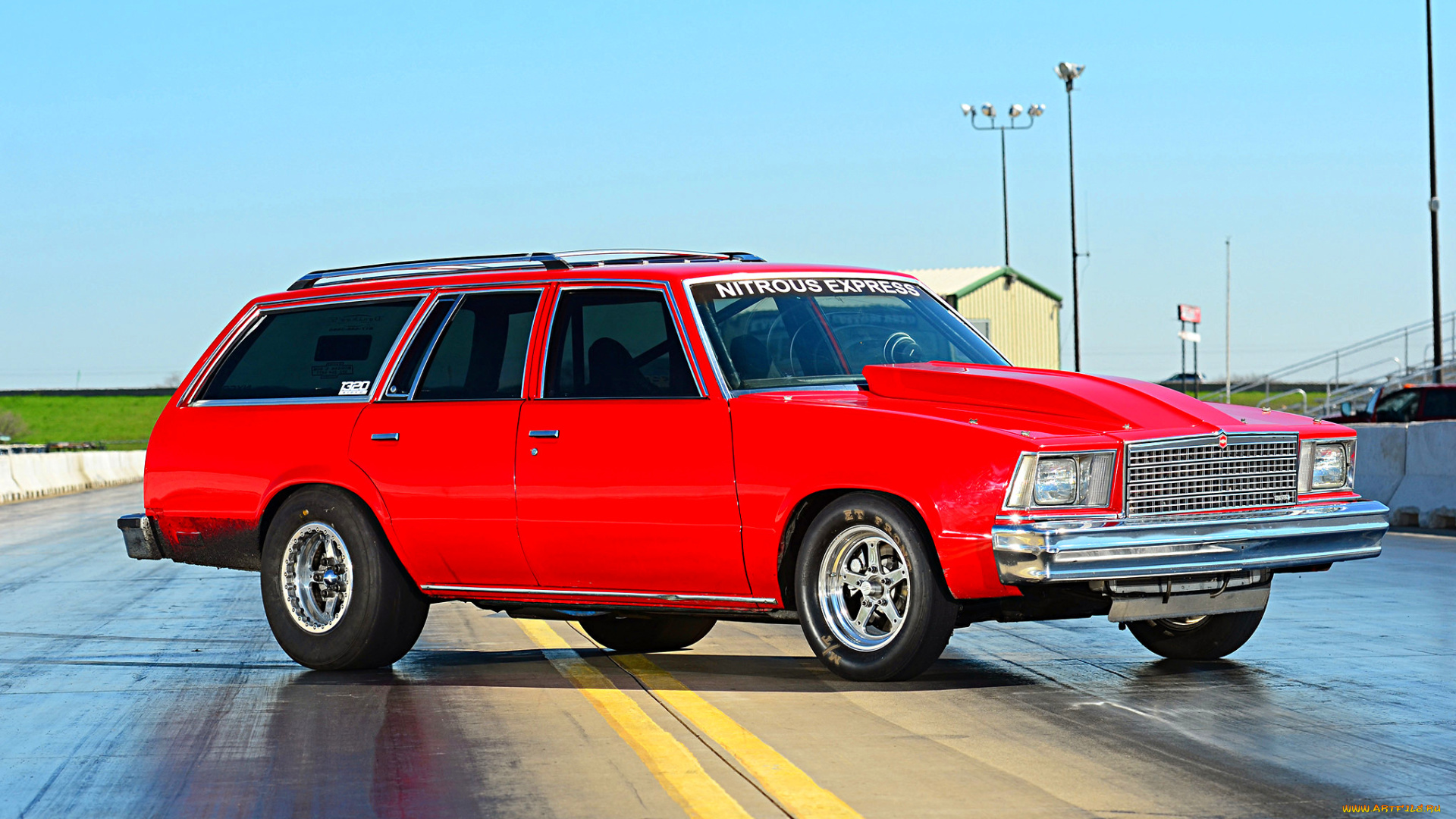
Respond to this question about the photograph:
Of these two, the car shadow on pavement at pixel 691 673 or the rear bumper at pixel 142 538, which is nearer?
the car shadow on pavement at pixel 691 673

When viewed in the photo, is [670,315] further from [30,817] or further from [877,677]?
[30,817]

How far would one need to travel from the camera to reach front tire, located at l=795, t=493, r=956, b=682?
7.12 meters

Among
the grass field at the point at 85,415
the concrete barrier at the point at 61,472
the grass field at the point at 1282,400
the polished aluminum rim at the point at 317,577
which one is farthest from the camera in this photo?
the grass field at the point at 85,415

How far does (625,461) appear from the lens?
7.79 meters

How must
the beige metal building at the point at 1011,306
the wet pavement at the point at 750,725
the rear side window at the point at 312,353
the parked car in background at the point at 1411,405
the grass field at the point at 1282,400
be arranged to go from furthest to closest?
the beige metal building at the point at 1011,306 → the grass field at the point at 1282,400 → the parked car in background at the point at 1411,405 → the rear side window at the point at 312,353 → the wet pavement at the point at 750,725

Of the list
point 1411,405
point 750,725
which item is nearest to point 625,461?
point 750,725

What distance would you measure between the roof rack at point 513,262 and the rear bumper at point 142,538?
144 centimetres

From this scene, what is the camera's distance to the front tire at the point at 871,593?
23.4ft

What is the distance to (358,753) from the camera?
632 centimetres

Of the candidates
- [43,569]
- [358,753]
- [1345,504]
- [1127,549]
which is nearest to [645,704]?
[358,753]

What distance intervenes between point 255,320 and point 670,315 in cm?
260

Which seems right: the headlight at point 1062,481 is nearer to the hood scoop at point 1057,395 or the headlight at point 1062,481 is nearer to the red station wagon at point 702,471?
the red station wagon at point 702,471

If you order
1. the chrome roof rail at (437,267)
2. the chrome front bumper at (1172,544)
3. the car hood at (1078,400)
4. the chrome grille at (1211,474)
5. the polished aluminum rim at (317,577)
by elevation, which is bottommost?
the polished aluminum rim at (317,577)

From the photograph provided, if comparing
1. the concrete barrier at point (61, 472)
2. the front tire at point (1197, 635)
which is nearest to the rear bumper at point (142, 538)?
the front tire at point (1197, 635)
